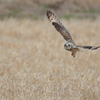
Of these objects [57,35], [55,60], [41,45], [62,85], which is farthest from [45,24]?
[62,85]

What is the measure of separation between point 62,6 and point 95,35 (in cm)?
1134

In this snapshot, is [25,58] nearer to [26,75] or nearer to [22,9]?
[26,75]

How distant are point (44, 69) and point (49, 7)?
17546mm

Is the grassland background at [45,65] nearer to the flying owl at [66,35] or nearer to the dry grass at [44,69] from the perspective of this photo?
the dry grass at [44,69]

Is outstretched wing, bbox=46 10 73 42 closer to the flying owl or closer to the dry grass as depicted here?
the flying owl

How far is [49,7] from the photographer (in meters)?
25.7

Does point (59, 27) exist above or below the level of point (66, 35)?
above

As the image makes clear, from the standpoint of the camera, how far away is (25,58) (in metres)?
9.54

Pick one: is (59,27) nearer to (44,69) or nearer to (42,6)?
(44,69)

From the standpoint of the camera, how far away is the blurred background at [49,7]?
74.2ft

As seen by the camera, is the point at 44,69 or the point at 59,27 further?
the point at 44,69

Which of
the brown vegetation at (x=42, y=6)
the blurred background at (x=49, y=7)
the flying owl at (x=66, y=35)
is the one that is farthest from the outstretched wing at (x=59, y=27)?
the brown vegetation at (x=42, y=6)

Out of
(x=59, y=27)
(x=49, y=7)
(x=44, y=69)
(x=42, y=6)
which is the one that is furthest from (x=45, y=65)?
(x=49, y=7)

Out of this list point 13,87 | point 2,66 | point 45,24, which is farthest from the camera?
point 45,24
